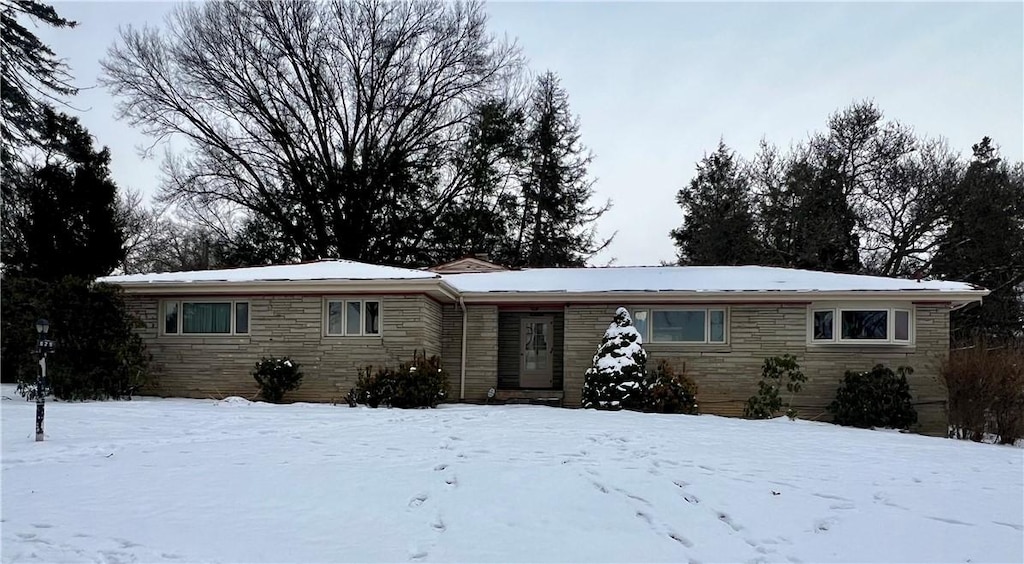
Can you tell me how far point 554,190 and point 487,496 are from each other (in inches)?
1024

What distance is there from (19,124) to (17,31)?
2.44 meters

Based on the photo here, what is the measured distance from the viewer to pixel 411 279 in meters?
13.3

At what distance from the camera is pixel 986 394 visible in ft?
37.7

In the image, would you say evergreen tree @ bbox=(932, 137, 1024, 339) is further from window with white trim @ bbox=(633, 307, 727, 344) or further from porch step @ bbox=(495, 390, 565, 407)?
porch step @ bbox=(495, 390, 565, 407)

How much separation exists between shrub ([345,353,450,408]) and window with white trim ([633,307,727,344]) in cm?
447

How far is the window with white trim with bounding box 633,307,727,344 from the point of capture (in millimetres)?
14406

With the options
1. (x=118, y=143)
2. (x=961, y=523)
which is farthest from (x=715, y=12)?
(x=118, y=143)

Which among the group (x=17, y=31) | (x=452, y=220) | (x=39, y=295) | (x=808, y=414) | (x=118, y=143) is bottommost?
(x=808, y=414)

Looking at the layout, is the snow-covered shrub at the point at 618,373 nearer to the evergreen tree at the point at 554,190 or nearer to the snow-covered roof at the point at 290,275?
the snow-covered roof at the point at 290,275

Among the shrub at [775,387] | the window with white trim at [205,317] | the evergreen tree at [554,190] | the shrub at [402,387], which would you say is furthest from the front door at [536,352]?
the evergreen tree at [554,190]

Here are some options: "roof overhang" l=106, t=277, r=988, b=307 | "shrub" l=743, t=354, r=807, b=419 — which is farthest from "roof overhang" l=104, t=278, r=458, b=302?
"shrub" l=743, t=354, r=807, b=419

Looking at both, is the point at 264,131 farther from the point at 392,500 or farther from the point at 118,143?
the point at 392,500

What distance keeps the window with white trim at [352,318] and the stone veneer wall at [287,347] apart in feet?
0.37

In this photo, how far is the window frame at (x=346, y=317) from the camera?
45.9 feet
